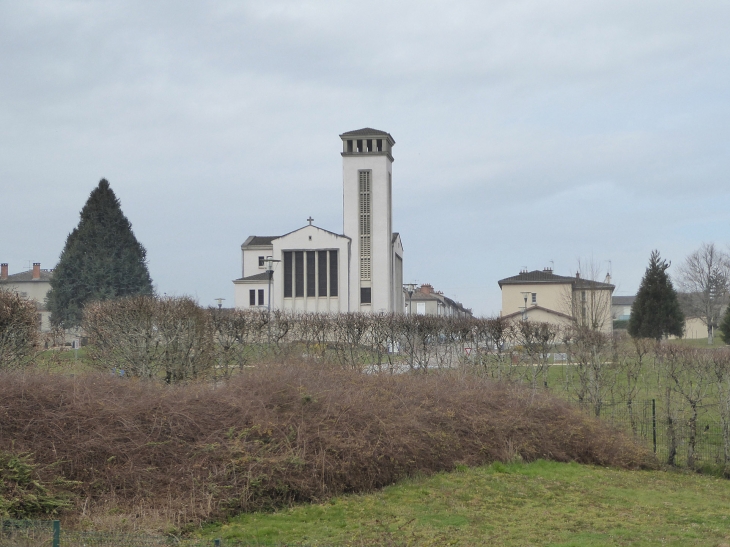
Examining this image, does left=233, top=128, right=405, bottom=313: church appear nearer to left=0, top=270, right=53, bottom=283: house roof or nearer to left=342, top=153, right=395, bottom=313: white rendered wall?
left=342, top=153, right=395, bottom=313: white rendered wall

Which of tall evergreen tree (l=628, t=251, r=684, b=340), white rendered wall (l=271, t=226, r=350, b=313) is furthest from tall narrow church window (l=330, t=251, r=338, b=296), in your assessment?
tall evergreen tree (l=628, t=251, r=684, b=340)

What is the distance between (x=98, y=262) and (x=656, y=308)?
42481 millimetres

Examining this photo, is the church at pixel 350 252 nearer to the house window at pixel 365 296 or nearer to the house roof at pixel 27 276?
the house window at pixel 365 296

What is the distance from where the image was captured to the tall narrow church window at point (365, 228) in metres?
66.8

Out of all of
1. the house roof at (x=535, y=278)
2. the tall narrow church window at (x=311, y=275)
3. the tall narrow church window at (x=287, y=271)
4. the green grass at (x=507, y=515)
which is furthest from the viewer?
the house roof at (x=535, y=278)

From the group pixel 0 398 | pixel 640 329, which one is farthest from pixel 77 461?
pixel 640 329

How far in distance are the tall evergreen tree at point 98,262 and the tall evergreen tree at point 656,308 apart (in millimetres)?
37828

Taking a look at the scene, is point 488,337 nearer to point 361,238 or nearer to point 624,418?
point 624,418

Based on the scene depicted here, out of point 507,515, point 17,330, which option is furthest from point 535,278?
point 507,515

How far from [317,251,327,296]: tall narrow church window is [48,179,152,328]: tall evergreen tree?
1387 centimetres

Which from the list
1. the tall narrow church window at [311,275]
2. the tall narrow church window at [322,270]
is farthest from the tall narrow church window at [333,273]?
the tall narrow church window at [311,275]

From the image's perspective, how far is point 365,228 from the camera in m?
67.2

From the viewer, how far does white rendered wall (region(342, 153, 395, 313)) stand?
66250 mm

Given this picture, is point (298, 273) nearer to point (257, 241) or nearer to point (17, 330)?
point (257, 241)
